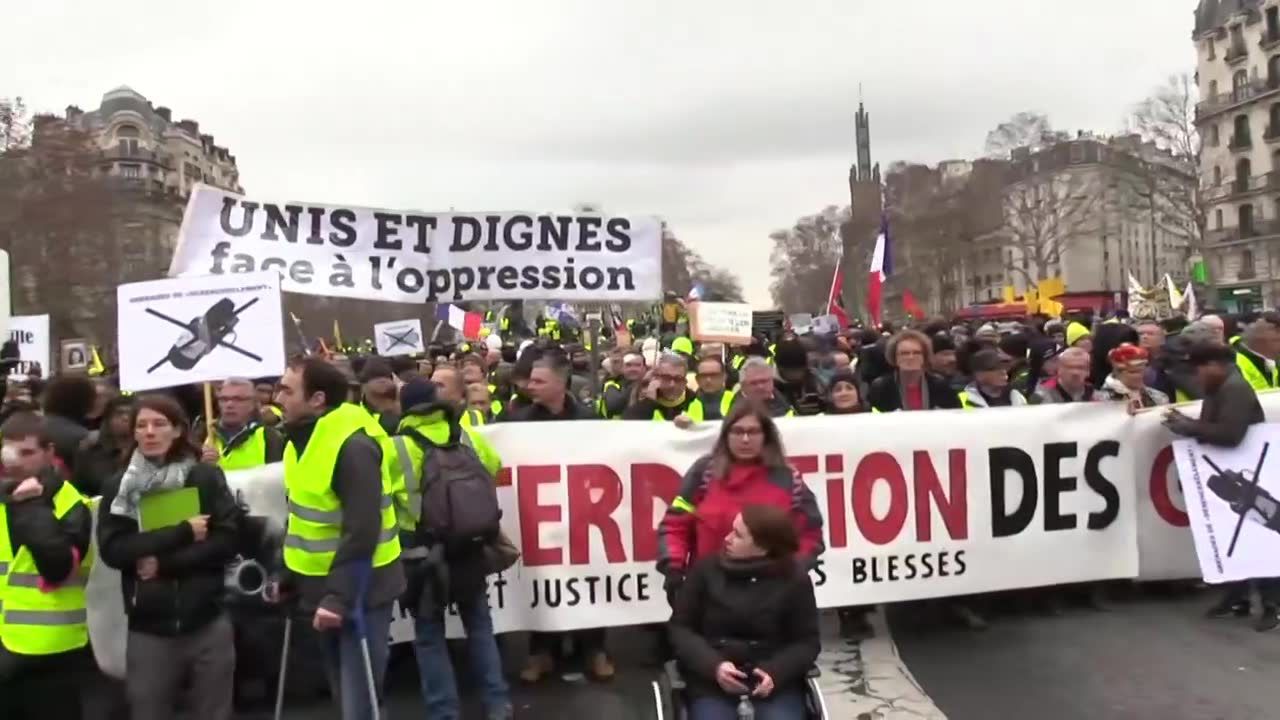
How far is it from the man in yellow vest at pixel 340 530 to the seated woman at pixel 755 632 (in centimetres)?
125

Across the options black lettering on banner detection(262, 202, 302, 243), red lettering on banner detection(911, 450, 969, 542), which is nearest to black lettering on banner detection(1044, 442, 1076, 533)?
red lettering on banner detection(911, 450, 969, 542)

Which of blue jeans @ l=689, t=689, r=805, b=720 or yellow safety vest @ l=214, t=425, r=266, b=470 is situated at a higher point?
yellow safety vest @ l=214, t=425, r=266, b=470

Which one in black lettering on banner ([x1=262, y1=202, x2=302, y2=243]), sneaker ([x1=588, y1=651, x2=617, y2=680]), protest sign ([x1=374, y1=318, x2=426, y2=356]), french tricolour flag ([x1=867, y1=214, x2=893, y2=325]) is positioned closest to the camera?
sneaker ([x1=588, y1=651, x2=617, y2=680])

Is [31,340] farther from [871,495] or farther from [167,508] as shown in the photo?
[871,495]

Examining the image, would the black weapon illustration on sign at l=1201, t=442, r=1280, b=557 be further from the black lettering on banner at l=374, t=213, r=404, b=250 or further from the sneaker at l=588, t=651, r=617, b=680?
the black lettering on banner at l=374, t=213, r=404, b=250

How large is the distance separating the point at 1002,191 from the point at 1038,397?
259 feet

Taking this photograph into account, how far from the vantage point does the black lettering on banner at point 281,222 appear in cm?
684

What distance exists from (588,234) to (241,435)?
274 cm

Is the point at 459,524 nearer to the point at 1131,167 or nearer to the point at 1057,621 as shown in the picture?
the point at 1057,621

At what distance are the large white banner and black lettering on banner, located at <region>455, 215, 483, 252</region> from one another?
8171 millimetres

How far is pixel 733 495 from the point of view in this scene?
4.33 meters

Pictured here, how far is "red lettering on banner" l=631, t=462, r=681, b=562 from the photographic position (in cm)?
585

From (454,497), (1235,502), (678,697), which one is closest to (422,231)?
(454,497)

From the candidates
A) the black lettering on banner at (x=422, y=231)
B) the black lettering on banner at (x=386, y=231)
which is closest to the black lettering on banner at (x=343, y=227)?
the black lettering on banner at (x=386, y=231)
